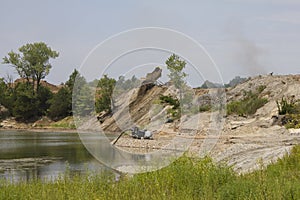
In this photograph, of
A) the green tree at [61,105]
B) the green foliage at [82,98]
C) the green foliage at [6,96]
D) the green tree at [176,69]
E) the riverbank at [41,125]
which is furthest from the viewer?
the green foliage at [6,96]

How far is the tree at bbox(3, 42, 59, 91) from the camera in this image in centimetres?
6406

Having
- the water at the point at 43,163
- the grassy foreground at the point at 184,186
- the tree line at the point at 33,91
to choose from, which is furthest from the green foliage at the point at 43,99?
the grassy foreground at the point at 184,186

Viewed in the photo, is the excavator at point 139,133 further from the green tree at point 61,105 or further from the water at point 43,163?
the green tree at point 61,105

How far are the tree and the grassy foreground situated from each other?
183ft

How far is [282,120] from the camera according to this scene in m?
27.5

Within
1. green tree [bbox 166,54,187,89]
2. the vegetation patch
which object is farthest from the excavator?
green tree [bbox 166,54,187,89]

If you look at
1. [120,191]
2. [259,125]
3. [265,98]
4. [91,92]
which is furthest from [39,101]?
[120,191]

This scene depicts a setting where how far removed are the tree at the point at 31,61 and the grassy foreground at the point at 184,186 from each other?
55905 millimetres

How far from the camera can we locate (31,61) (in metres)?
64.5

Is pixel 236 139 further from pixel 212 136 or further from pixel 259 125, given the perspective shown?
pixel 259 125

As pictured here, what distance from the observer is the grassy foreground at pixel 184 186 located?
7875 millimetres

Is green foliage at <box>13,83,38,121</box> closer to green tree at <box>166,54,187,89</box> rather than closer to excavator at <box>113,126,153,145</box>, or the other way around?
excavator at <box>113,126,153,145</box>

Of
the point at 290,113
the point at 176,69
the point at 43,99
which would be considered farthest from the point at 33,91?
the point at 176,69

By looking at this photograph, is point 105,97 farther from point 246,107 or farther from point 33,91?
point 33,91
